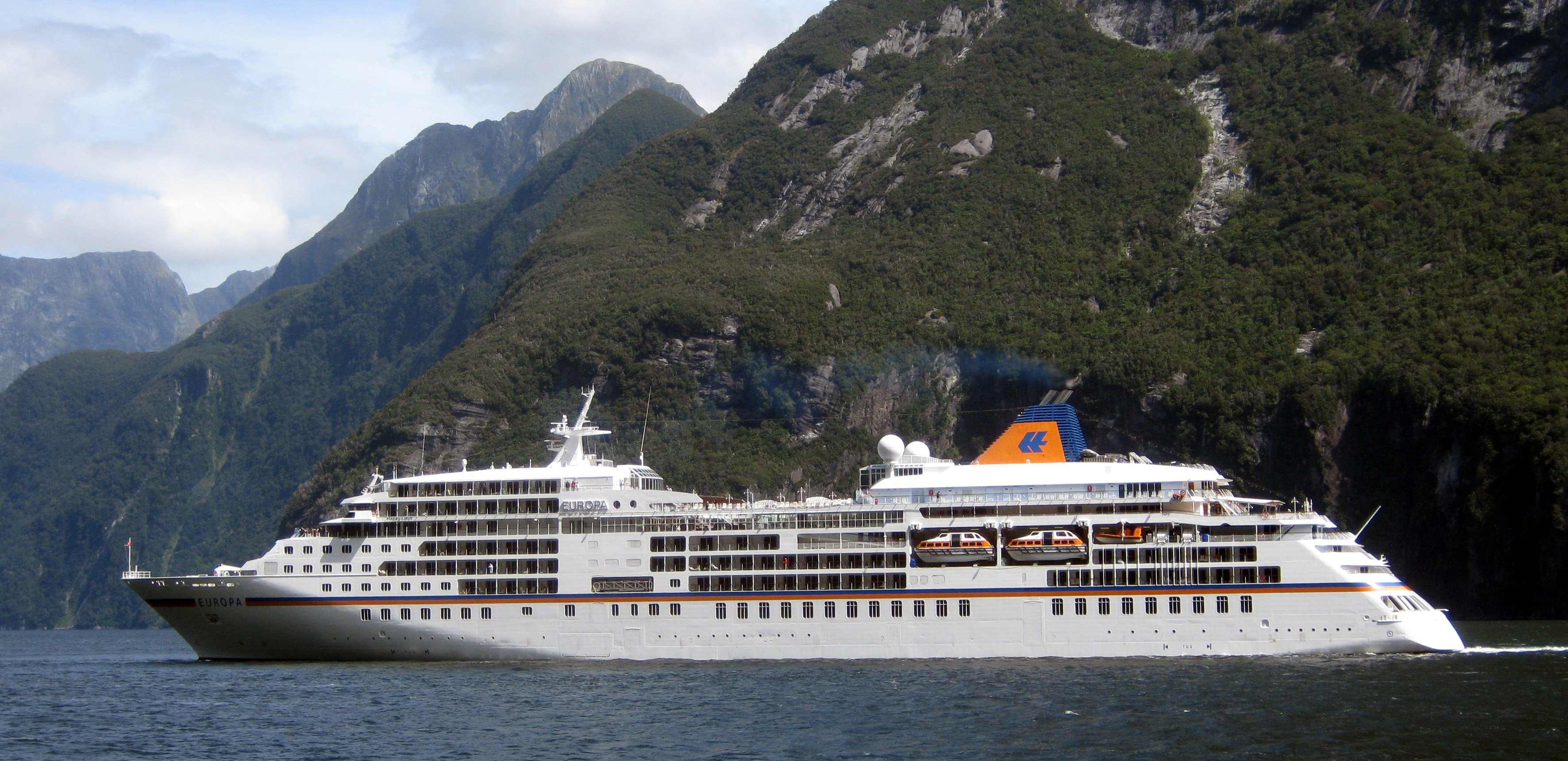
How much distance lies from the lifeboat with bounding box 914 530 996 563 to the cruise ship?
8 cm

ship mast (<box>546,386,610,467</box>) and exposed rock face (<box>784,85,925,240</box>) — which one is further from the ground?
exposed rock face (<box>784,85,925,240</box>)

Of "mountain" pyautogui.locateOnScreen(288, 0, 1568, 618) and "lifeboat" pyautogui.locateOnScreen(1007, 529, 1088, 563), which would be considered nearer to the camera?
"lifeboat" pyautogui.locateOnScreen(1007, 529, 1088, 563)

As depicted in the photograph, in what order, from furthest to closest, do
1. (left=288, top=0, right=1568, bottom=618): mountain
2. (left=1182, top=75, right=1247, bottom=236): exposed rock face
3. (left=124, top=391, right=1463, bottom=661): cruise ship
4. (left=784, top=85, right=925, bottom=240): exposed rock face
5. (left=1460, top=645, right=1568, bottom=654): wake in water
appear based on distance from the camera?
1. (left=784, top=85, right=925, bottom=240): exposed rock face
2. (left=1182, top=75, right=1247, bottom=236): exposed rock face
3. (left=288, top=0, right=1568, bottom=618): mountain
4. (left=1460, top=645, right=1568, bottom=654): wake in water
5. (left=124, top=391, right=1463, bottom=661): cruise ship

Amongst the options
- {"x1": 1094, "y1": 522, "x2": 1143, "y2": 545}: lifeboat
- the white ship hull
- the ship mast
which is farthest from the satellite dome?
the ship mast

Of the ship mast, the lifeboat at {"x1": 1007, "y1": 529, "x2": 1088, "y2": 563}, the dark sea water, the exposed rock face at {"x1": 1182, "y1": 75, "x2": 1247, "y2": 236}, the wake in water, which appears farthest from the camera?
the exposed rock face at {"x1": 1182, "y1": 75, "x2": 1247, "y2": 236}

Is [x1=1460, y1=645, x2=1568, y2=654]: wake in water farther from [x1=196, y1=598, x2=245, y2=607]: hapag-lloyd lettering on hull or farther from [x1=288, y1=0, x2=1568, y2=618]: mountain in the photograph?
[x1=196, y1=598, x2=245, y2=607]: hapag-lloyd lettering on hull

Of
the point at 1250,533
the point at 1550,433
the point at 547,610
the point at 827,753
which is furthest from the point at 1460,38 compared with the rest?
the point at 827,753

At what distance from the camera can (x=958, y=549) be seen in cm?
5675

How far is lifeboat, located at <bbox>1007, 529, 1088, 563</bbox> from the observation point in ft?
184

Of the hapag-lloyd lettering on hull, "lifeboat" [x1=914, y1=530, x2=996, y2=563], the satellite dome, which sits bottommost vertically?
the hapag-lloyd lettering on hull

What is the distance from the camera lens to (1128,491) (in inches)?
2244

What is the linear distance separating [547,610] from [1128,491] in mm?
22495

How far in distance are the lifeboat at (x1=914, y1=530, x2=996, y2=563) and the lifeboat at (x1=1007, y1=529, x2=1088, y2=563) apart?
938 mm

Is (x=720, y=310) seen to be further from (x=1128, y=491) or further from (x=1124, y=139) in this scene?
(x=1128, y=491)
